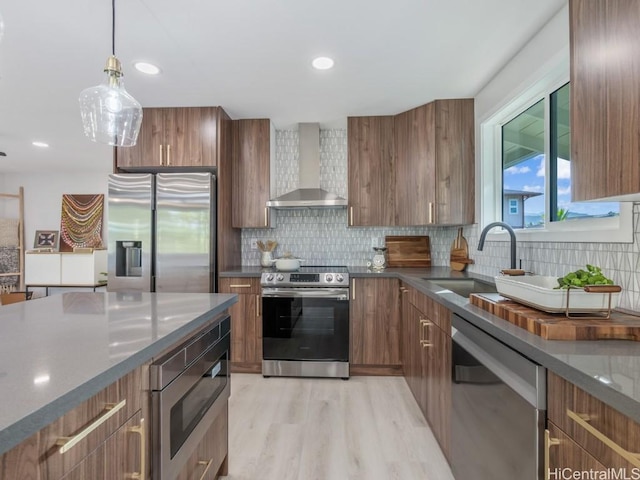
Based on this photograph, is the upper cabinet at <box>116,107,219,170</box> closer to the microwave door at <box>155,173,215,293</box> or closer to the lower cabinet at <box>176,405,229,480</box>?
the microwave door at <box>155,173,215,293</box>

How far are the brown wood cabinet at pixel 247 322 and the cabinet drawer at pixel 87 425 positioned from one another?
2074mm

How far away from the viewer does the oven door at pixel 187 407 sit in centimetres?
99

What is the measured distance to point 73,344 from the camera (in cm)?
89

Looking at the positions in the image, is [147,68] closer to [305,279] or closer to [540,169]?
[305,279]

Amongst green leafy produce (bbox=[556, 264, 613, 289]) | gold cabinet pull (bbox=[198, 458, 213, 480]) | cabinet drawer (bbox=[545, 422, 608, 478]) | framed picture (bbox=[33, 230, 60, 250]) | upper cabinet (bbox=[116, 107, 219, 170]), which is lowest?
gold cabinet pull (bbox=[198, 458, 213, 480])

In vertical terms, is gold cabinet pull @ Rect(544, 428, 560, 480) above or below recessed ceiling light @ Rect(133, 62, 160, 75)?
below

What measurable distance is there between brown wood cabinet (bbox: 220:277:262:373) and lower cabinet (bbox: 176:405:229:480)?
4.29 feet

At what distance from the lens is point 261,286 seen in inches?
117

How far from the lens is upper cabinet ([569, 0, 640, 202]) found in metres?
0.90

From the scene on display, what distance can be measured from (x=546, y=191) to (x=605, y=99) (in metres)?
1.15

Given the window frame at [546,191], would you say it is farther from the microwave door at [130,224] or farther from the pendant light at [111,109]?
the microwave door at [130,224]

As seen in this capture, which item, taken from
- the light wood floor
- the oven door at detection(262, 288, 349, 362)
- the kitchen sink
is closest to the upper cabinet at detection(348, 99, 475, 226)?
the kitchen sink

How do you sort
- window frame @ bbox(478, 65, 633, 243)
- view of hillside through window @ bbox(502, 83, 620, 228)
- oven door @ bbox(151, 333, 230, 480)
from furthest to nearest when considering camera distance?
view of hillside through window @ bbox(502, 83, 620, 228) → window frame @ bbox(478, 65, 633, 243) → oven door @ bbox(151, 333, 230, 480)

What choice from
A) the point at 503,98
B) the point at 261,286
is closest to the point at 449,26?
the point at 503,98
